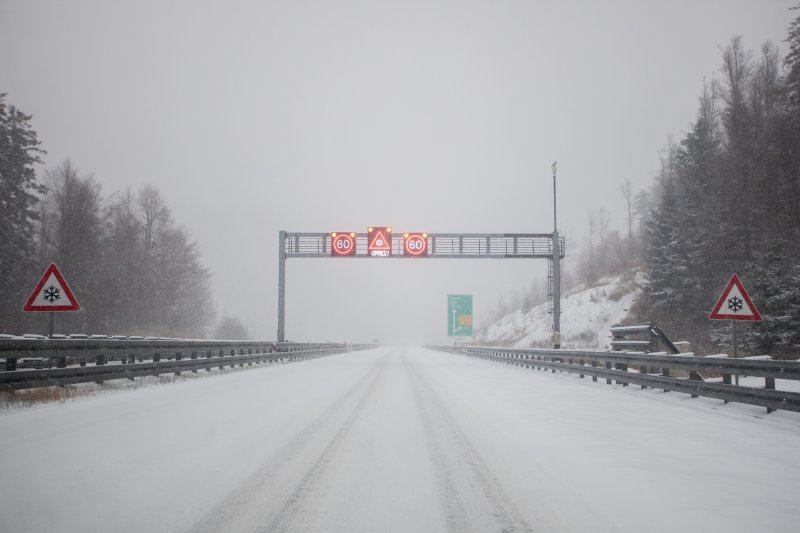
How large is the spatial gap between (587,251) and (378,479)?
3447 inches

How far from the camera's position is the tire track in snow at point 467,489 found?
10.1 ft

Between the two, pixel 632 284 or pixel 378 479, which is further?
pixel 632 284

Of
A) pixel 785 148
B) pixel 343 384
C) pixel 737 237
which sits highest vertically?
pixel 785 148

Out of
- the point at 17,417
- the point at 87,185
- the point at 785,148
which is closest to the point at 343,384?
the point at 17,417

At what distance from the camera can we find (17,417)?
674 centimetres

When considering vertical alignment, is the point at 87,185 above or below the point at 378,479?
above

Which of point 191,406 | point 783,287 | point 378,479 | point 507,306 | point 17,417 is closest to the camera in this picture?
point 378,479

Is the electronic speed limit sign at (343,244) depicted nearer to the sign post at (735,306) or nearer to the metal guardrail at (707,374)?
the metal guardrail at (707,374)

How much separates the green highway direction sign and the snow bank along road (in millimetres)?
38349

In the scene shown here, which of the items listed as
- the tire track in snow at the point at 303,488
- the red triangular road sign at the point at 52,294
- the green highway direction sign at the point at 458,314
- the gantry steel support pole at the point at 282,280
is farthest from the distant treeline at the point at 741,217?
the gantry steel support pole at the point at 282,280

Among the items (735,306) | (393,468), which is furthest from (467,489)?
(735,306)

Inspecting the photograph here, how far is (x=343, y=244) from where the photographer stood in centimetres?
3069

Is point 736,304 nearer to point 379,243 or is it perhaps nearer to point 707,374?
point 707,374

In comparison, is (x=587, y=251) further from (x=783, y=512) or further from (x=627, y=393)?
(x=783, y=512)
